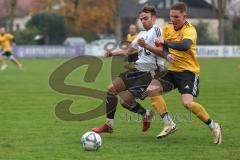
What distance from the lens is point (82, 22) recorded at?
70125mm

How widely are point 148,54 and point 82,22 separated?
6037 centimetres

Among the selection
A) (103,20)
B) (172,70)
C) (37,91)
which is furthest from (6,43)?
(103,20)

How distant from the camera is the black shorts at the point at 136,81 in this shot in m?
10.3

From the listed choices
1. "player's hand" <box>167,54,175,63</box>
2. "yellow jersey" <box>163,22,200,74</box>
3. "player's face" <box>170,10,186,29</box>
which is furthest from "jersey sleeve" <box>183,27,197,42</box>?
"player's hand" <box>167,54,175,63</box>

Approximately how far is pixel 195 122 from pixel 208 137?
190cm

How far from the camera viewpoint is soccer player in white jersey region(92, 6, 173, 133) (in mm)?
10023

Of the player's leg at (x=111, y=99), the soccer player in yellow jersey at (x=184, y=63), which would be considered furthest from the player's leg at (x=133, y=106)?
the soccer player in yellow jersey at (x=184, y=63)

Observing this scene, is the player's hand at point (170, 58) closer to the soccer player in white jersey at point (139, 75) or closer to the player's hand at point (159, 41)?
the player's hand at point (159, 41)

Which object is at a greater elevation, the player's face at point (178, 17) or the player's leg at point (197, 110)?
the player's face at point (178, 17)

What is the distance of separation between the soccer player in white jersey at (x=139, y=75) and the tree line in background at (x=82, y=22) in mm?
48893

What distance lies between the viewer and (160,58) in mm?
10156

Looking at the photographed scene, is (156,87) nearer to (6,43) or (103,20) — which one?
(6,43)

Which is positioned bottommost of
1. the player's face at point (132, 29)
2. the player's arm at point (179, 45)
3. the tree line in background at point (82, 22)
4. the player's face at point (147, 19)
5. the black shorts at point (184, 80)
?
the tree line in background at point (82, 22)

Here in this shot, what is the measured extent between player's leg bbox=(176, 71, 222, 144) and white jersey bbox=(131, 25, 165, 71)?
2.28 ft
